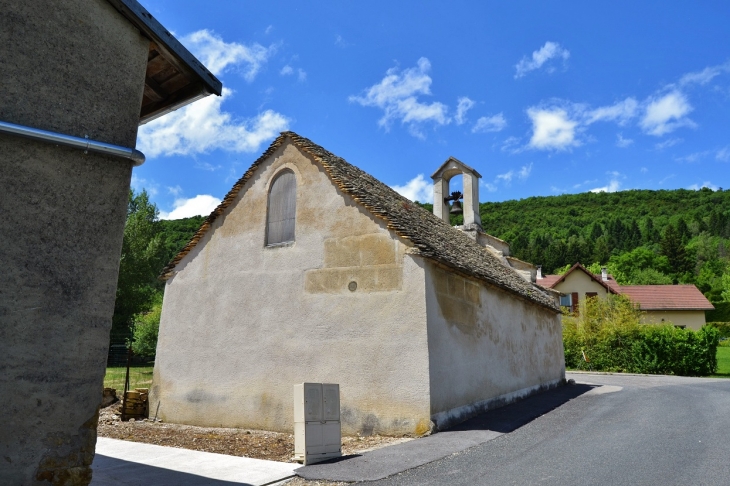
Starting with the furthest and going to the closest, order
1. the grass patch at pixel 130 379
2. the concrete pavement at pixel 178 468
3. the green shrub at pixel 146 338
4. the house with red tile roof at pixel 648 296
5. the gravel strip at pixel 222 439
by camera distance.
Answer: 1. the house with red tile roof at pixel 648 296
2. the green shrub at pixel 146 338
3. the grass patch at pixel 130 379
4. the gravel strip at pixel 222 439
5. the concrete pavement at pixel 178 468

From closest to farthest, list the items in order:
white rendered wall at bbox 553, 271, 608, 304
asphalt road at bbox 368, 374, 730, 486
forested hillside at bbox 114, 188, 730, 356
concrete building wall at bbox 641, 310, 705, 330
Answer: asphalt road at bbox 368, 374, 730, 486
forested hillside at bbox 114, 188, 730, 356
white rendered wall at bbox 553, 271, 608, 304
concrete building wall at bbox 641, 310, 705, 330

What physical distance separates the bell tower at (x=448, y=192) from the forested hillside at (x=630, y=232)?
6612 cm

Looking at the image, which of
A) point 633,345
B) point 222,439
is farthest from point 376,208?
point 633,345

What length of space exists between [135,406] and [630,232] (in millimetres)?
109627

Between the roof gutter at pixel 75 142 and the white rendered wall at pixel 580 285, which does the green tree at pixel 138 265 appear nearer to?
the roof gutter at pixel 75 142

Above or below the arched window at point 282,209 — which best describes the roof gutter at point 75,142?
below

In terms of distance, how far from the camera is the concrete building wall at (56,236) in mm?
4457

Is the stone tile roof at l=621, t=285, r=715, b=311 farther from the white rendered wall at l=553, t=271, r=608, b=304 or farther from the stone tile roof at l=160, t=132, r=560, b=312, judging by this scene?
the stone tile roof at l=160, t=132, r=560, b=312

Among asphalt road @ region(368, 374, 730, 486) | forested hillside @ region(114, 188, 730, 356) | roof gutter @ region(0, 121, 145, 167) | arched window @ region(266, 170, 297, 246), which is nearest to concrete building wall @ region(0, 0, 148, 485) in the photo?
roof gutter @ region(0, 121, 145, 167)

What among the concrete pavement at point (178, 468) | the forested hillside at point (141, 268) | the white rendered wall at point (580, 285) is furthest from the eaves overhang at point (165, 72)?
the white rendered wall at point (580, 285)

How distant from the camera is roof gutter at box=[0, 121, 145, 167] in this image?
4512mm

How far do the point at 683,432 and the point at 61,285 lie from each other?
10.5m

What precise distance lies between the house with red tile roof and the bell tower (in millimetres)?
28749

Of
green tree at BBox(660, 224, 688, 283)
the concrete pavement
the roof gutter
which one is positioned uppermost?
green tree at BBox(660, 224, 688, 283)
